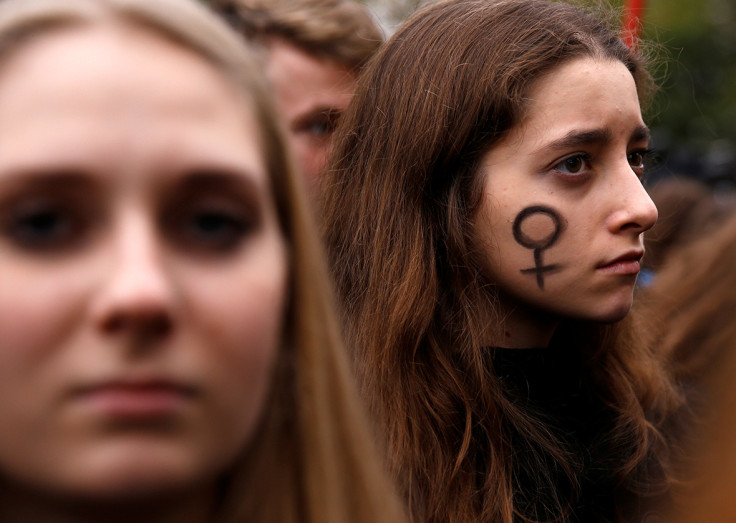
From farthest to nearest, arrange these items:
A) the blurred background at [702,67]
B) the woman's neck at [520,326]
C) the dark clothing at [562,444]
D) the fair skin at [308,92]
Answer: the blurred background at [702,67], the fair skin at [308,92], the woman's neck at [520,326], the dark clothing at [562,444]

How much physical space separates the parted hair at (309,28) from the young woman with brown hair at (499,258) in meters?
1.14

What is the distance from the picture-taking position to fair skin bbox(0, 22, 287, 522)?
39.3 inches

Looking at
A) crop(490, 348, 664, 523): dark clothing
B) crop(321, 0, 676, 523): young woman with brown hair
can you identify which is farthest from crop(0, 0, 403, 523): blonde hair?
crop(490, 348, 664, 523): dark clothing

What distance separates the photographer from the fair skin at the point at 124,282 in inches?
39.3

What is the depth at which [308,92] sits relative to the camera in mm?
3471

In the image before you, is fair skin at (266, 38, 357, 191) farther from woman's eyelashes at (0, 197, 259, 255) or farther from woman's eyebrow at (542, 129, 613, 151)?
woman's eyelashes at (0, 197, 259, 255)

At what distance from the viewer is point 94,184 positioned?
1.04 meters

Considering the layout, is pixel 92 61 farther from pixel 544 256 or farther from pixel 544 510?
pixel 544 510

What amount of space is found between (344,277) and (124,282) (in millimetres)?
→ 1489

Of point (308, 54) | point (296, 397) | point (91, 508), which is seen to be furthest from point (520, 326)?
point (308, 54)

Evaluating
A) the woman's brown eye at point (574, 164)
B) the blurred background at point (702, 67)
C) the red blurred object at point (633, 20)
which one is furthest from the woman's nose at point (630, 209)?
the blurred background at point (702, 67)

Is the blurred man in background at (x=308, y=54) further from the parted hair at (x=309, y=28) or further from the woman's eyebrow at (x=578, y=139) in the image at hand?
the woman's eyebrow at (x=578, y=139)

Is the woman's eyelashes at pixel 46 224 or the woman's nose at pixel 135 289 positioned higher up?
the woman's eyelashes at pixel 46 224

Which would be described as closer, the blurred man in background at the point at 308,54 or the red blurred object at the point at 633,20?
the red blurred object at the point at 633,20
